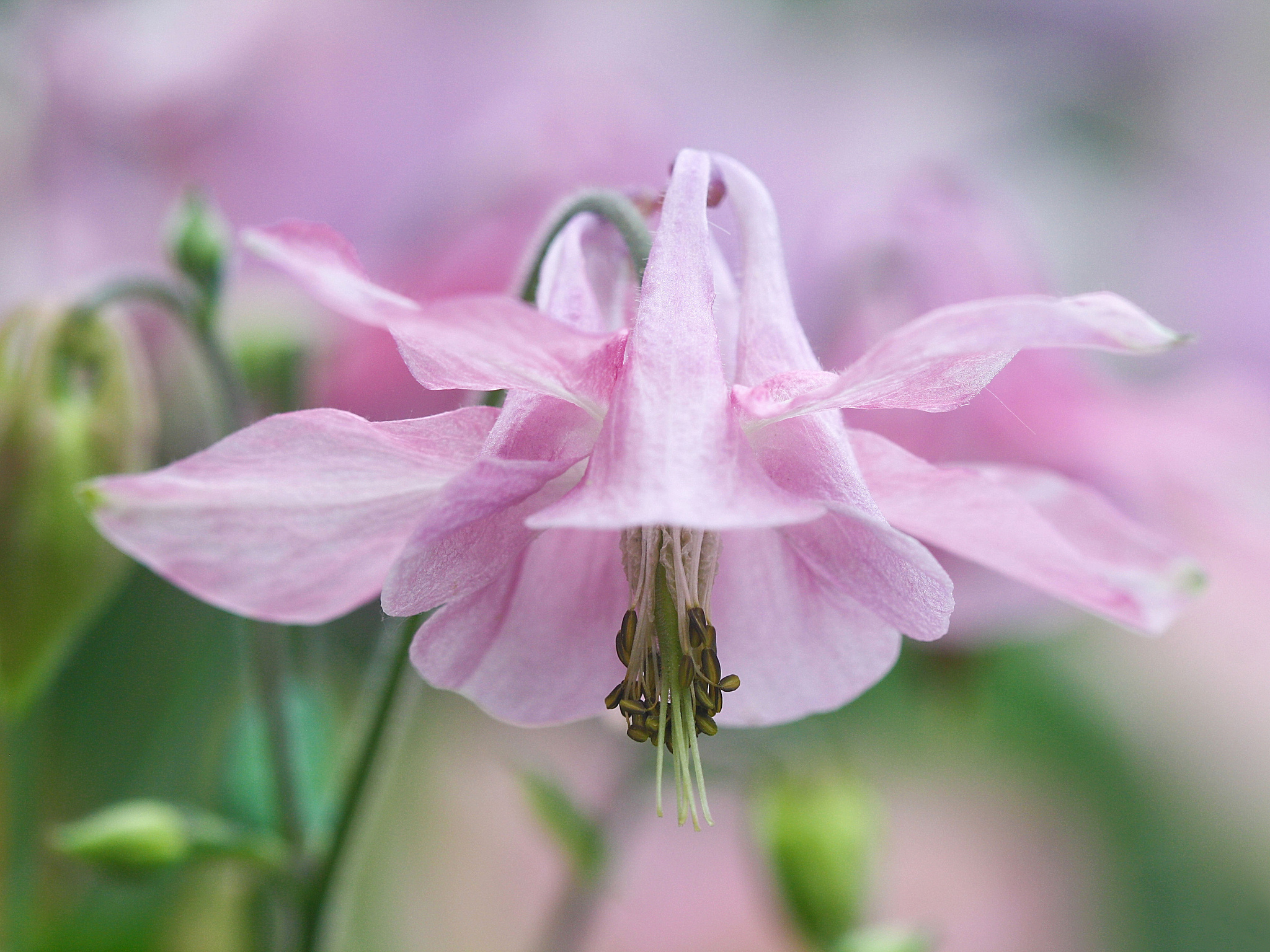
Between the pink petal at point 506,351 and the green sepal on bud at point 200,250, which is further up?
the green sepal on bud at point 200,250

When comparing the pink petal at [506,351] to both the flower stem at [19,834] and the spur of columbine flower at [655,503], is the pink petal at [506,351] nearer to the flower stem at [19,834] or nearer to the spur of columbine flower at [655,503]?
the spur of columbine flower at [655,503]

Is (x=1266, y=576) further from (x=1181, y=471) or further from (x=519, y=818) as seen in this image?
(x=519, y=818)

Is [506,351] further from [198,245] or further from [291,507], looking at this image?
[198,245]

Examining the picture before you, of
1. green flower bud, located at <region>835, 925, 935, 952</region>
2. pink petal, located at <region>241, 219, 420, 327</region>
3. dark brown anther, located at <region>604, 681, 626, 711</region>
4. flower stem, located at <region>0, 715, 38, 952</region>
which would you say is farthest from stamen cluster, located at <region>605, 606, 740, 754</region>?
flower stem, located at <region>0, 715, 38, 952</region>

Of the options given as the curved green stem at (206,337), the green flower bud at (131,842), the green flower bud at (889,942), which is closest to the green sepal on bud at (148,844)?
the green flower bud at (131,842)

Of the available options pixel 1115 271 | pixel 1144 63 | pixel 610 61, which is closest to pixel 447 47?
pixel 610 61

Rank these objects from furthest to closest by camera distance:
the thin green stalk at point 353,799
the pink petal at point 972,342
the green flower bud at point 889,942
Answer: the green flower bud at point 889,942
the thin green stalk at point 353,799
the pink petal at point 972,342
